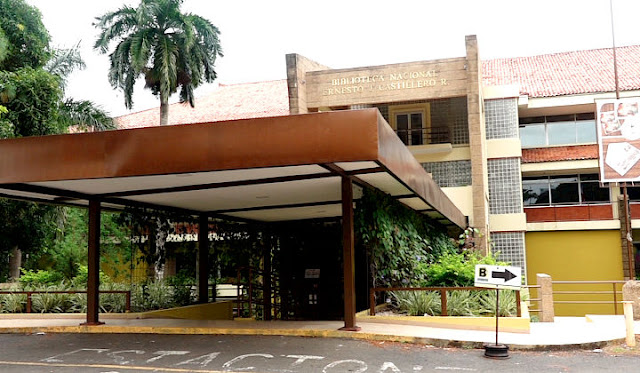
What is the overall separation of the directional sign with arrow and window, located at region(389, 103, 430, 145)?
18.3 meters

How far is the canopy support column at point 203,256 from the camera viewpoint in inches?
671

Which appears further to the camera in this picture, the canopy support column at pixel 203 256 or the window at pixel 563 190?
the window at pixel 563 190

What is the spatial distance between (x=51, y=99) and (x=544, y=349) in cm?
1999

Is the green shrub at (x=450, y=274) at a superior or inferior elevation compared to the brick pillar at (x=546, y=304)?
superior

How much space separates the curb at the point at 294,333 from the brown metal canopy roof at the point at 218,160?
2.63 metres

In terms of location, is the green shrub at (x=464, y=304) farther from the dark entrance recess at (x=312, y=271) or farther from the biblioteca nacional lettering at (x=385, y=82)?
the biblioteca nacional lettering at (x=385, y=82)

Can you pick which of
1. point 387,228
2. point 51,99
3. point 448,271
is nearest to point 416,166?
point 387,228

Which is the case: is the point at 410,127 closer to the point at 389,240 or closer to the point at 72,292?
the point at 389,240

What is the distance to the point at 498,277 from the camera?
32.8 feet

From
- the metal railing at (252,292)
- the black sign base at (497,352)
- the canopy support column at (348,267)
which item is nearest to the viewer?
the black sign base at (497,352)

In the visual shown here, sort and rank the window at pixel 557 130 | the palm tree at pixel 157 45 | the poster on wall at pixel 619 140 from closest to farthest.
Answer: the poster on wall at pixel 619 140, the palm tree at pixel 157 45, the window at pixel 557 130

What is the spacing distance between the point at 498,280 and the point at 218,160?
4.60 m

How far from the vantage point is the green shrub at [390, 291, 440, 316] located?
43.4ft

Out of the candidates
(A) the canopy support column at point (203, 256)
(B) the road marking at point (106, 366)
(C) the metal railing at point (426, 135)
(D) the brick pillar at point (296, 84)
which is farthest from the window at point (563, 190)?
(B) the road marking at point (106, 366)
